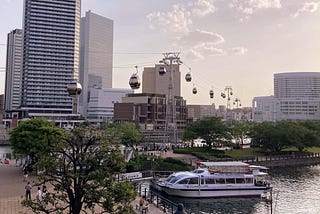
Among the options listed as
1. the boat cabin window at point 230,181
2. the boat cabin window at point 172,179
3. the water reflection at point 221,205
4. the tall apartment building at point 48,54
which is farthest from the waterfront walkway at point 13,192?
the tall apartment building at point 48,54

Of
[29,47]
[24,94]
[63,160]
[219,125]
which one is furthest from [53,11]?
[63,160]

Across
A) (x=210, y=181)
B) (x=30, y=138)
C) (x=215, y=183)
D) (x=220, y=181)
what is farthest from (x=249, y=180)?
(x=30, y=138)

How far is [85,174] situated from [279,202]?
1139 inches

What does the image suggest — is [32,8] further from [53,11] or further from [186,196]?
[186,196]

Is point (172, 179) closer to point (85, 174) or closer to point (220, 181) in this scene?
point (220, 181)

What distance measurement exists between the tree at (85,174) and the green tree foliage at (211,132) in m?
57.2

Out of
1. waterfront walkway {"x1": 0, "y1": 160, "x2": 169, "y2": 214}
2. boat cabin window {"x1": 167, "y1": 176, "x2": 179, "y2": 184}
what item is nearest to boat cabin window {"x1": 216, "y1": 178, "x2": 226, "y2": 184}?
boat cabin window {"x1": 167, "y1": 176, "x2": 179, "y2": 184}

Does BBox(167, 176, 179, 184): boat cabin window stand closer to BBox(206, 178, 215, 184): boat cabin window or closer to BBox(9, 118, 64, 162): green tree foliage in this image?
BBox(206, 178, 215, 184): boat cabin window

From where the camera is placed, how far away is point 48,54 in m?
171

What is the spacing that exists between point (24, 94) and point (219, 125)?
411 ft

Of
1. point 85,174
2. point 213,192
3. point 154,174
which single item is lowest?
point 213,192

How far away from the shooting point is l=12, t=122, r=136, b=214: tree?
1373 centimetres

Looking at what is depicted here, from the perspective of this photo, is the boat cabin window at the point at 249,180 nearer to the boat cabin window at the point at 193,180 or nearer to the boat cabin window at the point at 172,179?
the boat cabin window at the point at 193,180

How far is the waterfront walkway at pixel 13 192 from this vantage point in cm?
2622
